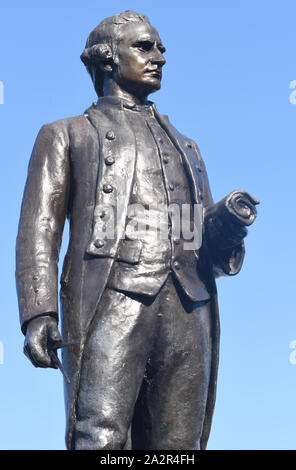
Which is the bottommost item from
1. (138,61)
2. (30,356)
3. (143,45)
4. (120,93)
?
(30,356)

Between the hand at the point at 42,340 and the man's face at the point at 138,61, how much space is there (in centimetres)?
211

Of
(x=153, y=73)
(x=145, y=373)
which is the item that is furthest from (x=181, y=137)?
(x=145, y=373)

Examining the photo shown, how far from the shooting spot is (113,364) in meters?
7.80

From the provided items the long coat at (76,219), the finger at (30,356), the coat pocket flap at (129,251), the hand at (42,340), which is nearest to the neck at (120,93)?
the long coat at (76,219)

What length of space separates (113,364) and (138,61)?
99.5 inches

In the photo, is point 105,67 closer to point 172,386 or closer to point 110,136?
point 110,136

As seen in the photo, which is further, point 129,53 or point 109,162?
point 129,53

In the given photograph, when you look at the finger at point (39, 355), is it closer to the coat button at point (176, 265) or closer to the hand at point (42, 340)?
the hand at point (42, 340)

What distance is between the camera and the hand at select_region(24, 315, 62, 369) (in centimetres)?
773

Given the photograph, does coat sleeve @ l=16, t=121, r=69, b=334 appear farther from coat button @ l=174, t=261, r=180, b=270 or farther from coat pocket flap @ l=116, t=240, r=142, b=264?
coat button @ l=174, t=261, r=180, b=270

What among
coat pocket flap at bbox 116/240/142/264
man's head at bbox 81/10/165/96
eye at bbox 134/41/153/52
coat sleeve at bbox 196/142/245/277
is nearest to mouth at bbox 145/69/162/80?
man's head at bbox 81/10/165/96

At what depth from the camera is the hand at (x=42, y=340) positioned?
7734 mm

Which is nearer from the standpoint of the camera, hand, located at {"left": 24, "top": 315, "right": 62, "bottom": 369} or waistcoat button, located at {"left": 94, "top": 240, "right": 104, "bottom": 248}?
hand, located at {"left": 24, "top": 315, "right": 62, "bottom": 369}
